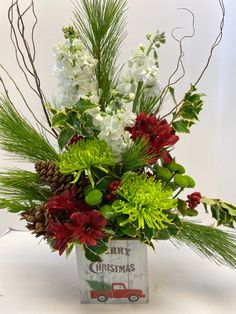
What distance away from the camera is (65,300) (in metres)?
0.80

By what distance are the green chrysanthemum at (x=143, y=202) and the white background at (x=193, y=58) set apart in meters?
0.65

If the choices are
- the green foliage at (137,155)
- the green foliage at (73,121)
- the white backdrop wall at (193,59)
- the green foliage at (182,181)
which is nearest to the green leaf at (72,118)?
the green foliage at (73,121)

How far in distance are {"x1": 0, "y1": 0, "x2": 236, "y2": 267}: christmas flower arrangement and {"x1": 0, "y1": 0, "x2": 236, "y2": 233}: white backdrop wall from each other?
482mm

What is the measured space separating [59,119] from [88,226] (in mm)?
180

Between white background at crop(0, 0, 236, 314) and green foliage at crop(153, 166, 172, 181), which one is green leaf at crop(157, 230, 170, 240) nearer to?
green foliage at crop(153, 166, 172, 181)

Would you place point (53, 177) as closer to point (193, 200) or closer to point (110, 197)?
point (110, 197)

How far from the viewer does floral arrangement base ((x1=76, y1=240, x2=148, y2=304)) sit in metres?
0.75

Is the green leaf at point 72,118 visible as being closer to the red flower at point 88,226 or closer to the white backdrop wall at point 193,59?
the red flower at point 88,226

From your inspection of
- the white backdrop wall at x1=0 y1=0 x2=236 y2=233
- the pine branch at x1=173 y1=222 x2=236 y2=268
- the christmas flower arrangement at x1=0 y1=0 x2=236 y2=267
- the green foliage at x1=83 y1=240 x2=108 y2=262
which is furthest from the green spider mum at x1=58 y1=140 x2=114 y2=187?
the white backdrop wall at x1=0 y1=0 x2=236 y2=233

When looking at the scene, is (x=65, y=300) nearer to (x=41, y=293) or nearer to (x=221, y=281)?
(x=41, y=293)

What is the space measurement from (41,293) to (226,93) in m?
0.85

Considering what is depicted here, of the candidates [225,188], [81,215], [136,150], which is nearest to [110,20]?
[136,150]

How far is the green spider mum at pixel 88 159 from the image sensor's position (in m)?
0.68

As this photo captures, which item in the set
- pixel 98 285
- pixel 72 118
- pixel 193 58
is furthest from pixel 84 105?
pixel 193 58
